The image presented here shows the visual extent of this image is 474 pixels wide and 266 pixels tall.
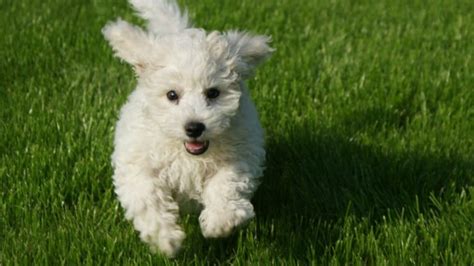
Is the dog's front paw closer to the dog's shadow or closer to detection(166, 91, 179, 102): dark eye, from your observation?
the dog's shadow

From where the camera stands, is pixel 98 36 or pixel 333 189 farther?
pixel 98 36

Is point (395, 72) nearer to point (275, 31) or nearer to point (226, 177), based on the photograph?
point (275, 31)

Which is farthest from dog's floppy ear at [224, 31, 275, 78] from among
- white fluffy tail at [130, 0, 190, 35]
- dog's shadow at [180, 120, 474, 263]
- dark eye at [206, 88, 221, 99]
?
dog's shadow at [180, 120, 474, 263]

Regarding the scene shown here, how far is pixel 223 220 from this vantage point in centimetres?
364

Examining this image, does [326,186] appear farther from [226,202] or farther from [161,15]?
[161,15]

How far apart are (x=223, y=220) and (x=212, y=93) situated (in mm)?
625

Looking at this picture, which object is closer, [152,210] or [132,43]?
[152,210]

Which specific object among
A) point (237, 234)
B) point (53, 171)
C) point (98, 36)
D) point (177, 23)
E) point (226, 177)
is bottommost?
point (237, 234)

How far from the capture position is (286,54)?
7.20m

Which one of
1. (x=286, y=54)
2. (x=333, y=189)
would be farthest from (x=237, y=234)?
(x=286, y=54)

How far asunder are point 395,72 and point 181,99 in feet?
10.5

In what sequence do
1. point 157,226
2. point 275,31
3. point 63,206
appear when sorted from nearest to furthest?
point 157,226 < point 63,206 < point 275,31

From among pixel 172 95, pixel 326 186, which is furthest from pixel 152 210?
pixel 326 186

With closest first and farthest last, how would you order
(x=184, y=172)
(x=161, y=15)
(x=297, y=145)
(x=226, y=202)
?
(x=226, y=202) → (x=184, y=172) → (x=161, y=15) → (x=297, y=145)
